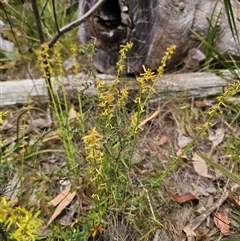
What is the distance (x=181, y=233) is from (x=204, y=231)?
8 centimetres

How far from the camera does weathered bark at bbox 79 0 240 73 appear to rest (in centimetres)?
181

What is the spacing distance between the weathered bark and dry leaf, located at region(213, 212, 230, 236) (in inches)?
31.3

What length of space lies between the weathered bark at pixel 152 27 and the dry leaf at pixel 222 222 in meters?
0.79

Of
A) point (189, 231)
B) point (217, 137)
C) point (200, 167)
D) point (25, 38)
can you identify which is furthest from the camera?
point (25, 38)

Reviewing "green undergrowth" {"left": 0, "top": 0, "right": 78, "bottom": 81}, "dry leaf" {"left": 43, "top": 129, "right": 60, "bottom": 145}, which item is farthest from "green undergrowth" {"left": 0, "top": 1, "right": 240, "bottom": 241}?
"green undergrowth" {"left": 0, "top": 0, "right": 78, "bottom": 81}

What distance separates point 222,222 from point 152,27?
0.89 m

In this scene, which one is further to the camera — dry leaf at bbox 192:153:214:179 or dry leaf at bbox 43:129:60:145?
dry leaf at bbox 43:129:60:145

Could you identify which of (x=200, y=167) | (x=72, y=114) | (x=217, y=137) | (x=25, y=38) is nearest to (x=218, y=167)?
(x=200, y=167)

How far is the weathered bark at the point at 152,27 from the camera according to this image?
1807 millimetres

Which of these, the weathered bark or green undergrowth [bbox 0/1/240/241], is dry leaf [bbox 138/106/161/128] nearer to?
green undergrowth [bbox 0/1/240/241]

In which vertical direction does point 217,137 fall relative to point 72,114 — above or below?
below

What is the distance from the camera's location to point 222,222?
1.43 metres

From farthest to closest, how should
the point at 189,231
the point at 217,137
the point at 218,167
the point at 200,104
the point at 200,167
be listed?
the point at 200,104, the point at 217,137, the point at 200,167, the point at 189,231, the point at 218,167

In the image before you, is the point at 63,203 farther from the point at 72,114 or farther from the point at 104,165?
the point at 72,114
